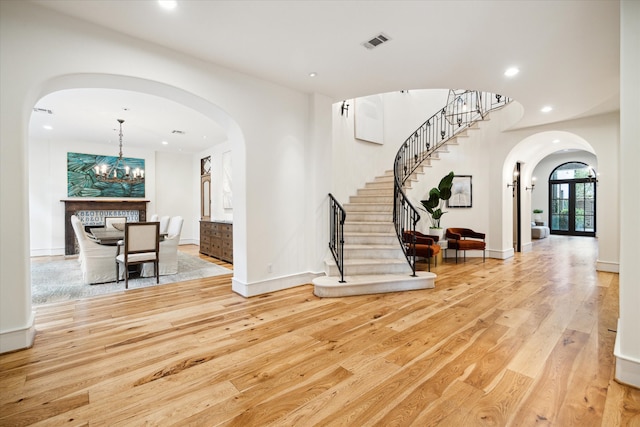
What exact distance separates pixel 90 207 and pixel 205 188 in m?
3.19

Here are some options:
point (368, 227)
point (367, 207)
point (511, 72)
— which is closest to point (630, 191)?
point (511, 72)

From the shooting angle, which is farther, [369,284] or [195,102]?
[369,284]

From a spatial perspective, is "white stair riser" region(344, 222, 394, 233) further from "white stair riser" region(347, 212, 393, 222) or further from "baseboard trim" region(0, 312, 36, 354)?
"baseboard trim" region(0, 312, 36, 354)

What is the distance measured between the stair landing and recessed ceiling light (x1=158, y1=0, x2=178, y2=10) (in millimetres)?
3488

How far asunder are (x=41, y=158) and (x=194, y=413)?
957 centimetres

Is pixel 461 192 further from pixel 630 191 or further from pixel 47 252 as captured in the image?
pixel 47 252

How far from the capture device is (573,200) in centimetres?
1310

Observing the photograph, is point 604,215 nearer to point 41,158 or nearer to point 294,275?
point 294,275

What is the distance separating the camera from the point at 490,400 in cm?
187

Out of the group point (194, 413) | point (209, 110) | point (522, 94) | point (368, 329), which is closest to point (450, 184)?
point (522, 94)

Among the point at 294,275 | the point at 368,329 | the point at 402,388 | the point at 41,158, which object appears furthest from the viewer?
the point at 41,158

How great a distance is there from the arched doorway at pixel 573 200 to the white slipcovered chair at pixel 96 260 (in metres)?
17.1

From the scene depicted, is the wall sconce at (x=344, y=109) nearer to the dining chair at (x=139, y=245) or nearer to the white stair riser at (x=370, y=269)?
the white stair riser at (x=370, y=269)

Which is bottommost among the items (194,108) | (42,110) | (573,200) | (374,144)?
(573,200)
